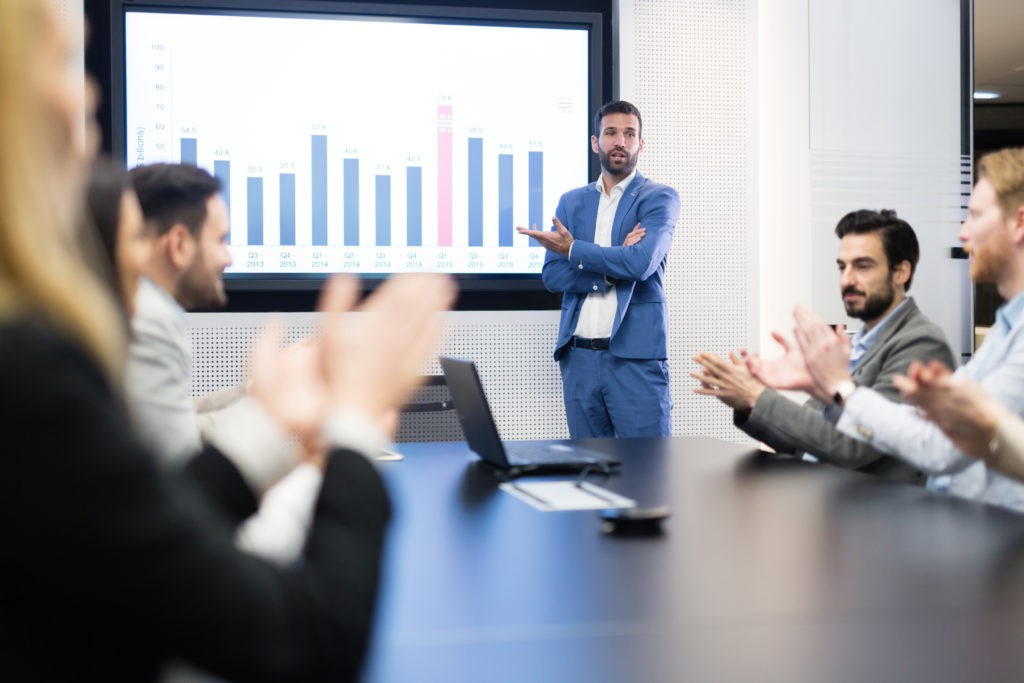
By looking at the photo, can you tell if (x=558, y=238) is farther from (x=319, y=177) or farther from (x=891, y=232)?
(x=891, y=232)

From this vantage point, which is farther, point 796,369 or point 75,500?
point 796,369

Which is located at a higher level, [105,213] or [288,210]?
[288,210]

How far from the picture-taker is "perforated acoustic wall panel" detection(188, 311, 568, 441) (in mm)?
4488

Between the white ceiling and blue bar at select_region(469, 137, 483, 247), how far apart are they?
2.90 m

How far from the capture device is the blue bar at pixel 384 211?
4570 mm

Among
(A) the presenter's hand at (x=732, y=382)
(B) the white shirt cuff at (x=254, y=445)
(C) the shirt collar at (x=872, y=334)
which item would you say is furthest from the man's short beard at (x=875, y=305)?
(B) the white shirt cuff at (x=254, y=445)

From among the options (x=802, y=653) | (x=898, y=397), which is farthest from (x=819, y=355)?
(x=802, y=653)

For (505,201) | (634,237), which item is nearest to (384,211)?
(505,201)

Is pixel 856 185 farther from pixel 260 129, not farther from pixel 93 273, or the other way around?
pixel 93 273

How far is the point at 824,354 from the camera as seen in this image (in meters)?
2.29

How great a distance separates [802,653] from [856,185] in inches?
176

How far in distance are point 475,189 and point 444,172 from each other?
160mm

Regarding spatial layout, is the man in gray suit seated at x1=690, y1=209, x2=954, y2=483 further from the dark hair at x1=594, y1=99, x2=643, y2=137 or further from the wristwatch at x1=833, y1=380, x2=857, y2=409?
the dark hair at x1=594, y1=99, x2=643, y2=137

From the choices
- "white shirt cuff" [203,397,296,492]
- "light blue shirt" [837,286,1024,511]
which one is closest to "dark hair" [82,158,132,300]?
"white shirt cuff" [203,397,296,492]
